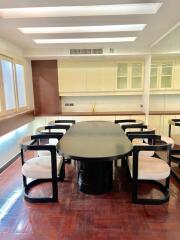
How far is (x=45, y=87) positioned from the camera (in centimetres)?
505

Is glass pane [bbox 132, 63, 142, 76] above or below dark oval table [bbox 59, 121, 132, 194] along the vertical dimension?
above

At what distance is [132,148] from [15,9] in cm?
217

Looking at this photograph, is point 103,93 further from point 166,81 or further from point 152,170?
point 152,170

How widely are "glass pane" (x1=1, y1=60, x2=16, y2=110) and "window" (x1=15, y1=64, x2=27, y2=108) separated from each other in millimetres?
287

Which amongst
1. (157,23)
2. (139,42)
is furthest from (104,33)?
(139,42)

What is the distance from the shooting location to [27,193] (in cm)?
245

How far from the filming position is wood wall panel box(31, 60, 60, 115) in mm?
4973

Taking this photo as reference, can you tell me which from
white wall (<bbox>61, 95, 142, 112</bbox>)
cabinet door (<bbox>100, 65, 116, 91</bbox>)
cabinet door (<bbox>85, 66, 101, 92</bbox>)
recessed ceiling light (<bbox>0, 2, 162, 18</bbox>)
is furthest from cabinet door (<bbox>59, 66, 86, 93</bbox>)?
recessed ceiling light (<bbox>0, 2, 162, 18</bbox>)

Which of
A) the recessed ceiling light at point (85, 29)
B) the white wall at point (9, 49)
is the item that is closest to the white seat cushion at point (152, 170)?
the recessed ceiling light at point (85, 29)

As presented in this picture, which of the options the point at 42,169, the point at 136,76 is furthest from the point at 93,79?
the point at 42,169

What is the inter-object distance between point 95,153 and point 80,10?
68.6 inches

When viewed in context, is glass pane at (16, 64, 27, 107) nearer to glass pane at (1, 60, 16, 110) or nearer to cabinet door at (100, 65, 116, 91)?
glass pane at (1, 60, 16, 110)

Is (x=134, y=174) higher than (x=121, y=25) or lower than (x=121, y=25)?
lower

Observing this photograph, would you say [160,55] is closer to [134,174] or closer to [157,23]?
[157,23]
